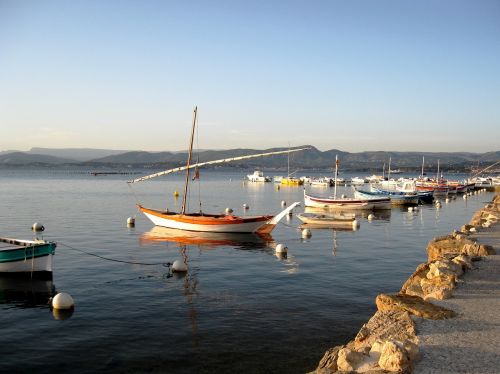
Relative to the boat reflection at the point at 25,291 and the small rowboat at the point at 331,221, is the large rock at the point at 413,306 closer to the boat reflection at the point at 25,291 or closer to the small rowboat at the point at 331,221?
the boat reflection at the point at 25,291

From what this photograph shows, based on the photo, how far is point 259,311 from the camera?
19.3 m

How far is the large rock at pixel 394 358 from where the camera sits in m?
9.45

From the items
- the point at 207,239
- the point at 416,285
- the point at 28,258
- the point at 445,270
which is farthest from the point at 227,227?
the point at 445,270

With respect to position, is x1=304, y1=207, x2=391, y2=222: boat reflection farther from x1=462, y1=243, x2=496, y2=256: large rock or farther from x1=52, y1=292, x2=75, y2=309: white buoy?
x1=52, y1=292, x2=75, y2=309: white buoy

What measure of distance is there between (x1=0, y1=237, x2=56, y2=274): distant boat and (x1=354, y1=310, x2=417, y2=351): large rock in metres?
17.6

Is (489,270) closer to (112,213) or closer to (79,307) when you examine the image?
(79,307)

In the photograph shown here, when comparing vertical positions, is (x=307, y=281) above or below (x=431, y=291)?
below

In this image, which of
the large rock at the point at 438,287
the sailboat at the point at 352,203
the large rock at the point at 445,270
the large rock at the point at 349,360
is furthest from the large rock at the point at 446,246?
the sailboat at the point at 352,203

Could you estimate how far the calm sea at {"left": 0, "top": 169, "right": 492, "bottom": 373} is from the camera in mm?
14789

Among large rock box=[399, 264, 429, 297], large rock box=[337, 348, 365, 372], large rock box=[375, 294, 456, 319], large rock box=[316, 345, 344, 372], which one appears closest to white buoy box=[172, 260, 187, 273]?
large rock box=[399, 264, 429, 297]

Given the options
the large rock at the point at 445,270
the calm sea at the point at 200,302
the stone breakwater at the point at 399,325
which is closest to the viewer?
the stone breakwater at the point at 399,325

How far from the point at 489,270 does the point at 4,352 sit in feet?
58.3

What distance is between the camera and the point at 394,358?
375 inches

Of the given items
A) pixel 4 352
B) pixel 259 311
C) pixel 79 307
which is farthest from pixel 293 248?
pixel 4 352
